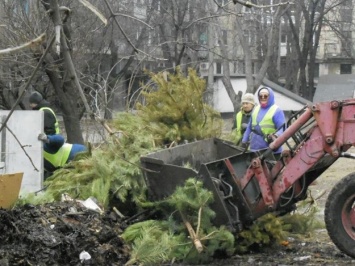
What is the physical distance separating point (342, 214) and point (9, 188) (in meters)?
3.35

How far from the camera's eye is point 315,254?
9102 mm

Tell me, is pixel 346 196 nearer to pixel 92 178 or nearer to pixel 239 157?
pixel 239 157

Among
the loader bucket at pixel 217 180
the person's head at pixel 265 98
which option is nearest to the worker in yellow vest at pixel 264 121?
the person's head at pixel 265 98

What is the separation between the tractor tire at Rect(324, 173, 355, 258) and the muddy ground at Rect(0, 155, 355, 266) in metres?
0.23

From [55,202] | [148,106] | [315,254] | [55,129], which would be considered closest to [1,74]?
[55,129]

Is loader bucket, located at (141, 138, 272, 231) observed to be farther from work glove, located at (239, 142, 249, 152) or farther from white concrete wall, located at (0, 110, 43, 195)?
white concrete wall, located at (0, 110, 43, 195)

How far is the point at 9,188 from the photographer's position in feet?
26.3

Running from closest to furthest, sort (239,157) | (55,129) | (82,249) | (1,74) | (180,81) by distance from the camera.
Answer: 1. (82,249)
2. (239,157)
3. (180,81)
4. (55,129)
5. (1,74)

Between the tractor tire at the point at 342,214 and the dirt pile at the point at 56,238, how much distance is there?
213 cm

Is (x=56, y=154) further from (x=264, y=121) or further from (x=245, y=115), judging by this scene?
(x=264, y=121)

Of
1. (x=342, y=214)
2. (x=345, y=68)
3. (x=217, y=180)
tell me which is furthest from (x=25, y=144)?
(x=345, y=68)

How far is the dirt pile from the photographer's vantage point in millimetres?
7828

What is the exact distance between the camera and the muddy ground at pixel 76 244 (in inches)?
310

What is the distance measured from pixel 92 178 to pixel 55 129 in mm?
3191
